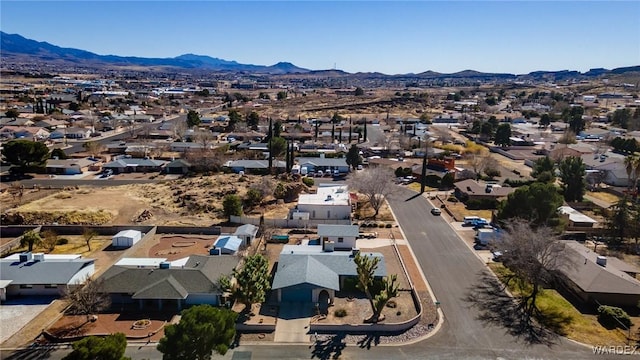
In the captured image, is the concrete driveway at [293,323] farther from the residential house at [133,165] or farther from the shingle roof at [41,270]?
the residential house at [133,165]

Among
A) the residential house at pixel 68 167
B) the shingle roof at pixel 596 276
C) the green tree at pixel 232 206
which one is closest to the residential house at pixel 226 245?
the green tree at pixel 232 206

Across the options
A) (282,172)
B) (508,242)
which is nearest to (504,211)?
(508,242)

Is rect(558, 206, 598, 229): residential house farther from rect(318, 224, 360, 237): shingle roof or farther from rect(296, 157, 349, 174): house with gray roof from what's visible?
rect(296, 157, 349, 174): house with gray roof

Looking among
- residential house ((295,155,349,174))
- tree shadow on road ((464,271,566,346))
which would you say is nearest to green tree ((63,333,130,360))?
tree shadow on road ((464,271,566,346))

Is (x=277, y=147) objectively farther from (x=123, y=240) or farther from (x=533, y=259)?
(x=533, y=259)

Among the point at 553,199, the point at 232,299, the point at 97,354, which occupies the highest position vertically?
the point at 553,199

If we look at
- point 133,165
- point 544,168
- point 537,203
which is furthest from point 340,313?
point 133,165

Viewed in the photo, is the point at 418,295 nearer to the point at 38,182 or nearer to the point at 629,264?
the point at 629,264
